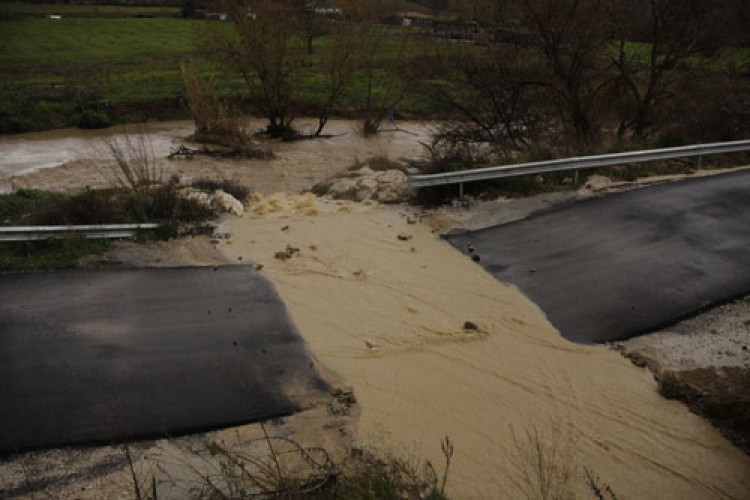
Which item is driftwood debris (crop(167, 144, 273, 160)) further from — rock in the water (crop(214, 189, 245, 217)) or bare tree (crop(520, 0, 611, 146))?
rock in the water (crop(214, 189, 245, 217))

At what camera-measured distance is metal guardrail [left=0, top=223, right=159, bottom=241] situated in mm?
11320

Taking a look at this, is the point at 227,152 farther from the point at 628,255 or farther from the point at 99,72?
the point at 99,72

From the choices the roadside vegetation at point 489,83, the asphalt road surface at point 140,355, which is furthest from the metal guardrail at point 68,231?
the roadside vegetation at point 489,83

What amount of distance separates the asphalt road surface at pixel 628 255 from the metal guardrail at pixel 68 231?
5.73 metres

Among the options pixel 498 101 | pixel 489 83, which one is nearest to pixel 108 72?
pixel 489 83

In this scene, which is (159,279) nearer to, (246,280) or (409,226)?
(246,280)

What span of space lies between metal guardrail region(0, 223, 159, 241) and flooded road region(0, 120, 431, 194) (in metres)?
8.43

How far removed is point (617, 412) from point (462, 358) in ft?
6.41

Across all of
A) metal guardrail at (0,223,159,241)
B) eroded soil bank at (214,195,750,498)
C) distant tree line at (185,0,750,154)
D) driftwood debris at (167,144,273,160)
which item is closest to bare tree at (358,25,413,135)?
distant tree line at (185,0,750,154)

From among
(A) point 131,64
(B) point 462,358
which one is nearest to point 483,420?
(B) point 462,358

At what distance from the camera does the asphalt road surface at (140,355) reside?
727 centimetres

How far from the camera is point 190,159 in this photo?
25.0m

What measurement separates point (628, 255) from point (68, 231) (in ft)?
30.9

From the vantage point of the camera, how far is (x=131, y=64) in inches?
1703
